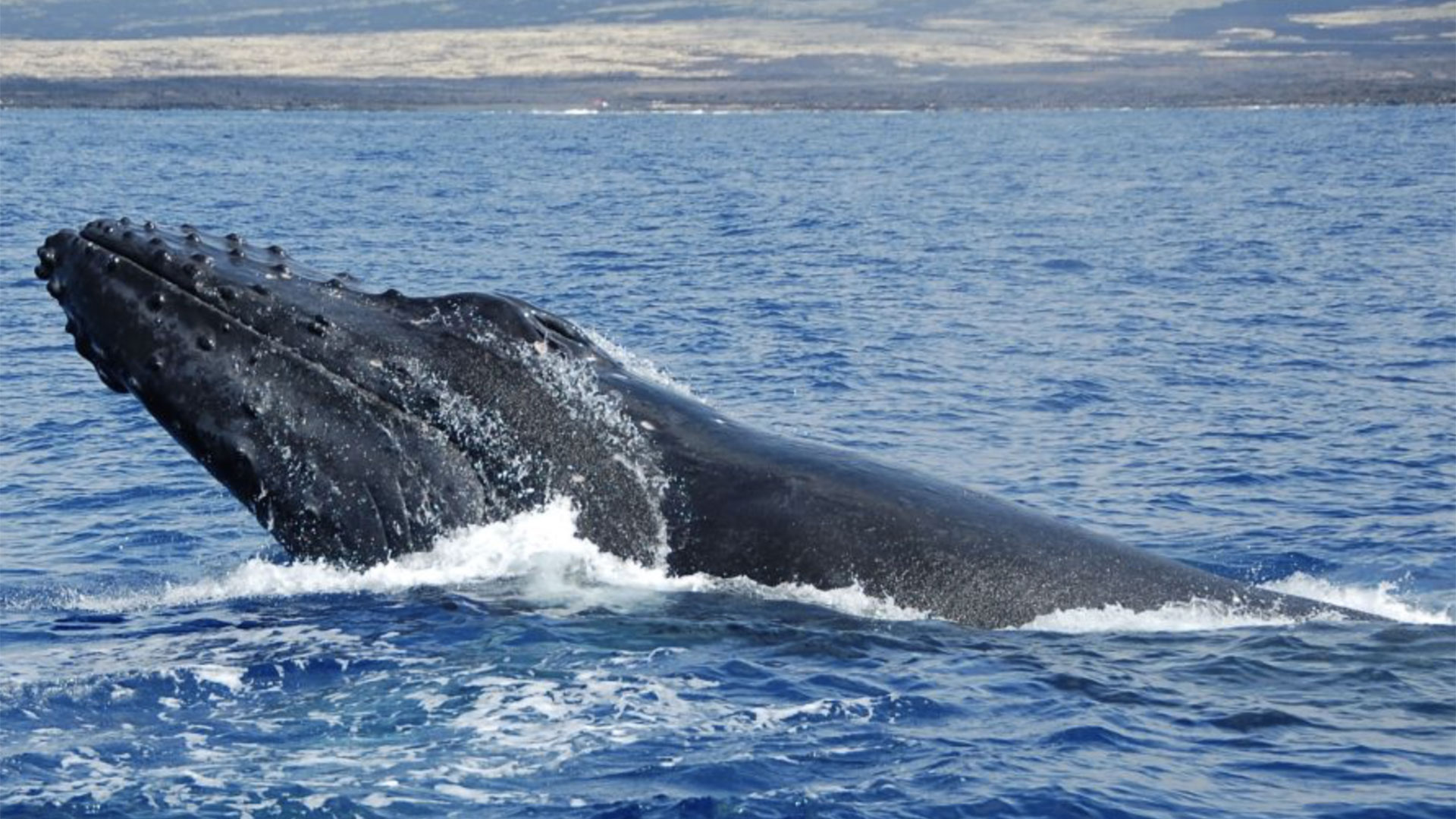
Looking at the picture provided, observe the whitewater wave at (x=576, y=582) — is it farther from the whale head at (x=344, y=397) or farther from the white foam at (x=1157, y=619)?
the whale head at (x=344, y=397)

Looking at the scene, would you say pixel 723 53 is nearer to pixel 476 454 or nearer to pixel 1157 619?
pixel 476 454

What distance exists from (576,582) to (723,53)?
5486 inches

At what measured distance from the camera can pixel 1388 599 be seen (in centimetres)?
1238

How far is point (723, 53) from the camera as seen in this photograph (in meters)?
147

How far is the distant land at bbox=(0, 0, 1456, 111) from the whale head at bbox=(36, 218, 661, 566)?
3964 inches

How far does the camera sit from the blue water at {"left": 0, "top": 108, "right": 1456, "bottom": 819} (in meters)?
8.41

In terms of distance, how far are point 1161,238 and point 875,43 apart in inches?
4668

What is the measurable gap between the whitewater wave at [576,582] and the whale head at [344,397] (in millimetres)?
118

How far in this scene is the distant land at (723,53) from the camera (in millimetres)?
117250

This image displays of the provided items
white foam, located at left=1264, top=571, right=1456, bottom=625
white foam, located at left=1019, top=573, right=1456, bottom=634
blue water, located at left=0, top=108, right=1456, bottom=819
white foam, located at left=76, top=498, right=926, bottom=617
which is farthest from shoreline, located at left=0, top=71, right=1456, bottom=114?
white foam, located at left=1019, top=573, right=1456, bottom=634

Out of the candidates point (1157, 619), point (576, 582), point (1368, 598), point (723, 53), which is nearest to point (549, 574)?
point (576, 582)

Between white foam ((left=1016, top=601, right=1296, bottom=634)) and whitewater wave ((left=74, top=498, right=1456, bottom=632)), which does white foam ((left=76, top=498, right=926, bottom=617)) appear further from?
white foam ((left=1016, top=601, right=1296, bottom=634))

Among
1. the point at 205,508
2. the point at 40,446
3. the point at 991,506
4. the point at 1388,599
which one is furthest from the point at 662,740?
the point at 40,446

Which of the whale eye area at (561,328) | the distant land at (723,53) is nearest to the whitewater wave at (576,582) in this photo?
the whale eye area at (561,328)
